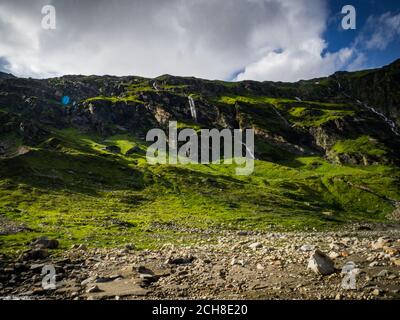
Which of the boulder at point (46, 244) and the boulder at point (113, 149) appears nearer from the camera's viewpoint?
the boulder at point (46, 244)

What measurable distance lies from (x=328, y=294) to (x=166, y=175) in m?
117

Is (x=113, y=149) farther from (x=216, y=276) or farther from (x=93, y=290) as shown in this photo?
(x=216, y=276)

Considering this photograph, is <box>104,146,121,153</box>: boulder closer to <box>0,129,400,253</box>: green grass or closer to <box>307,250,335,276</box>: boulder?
<box>0,129,400,253</box>: green grass

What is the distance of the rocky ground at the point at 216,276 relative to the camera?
15.9m

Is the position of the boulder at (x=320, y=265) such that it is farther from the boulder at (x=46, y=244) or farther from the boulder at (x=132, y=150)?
the boulder at (x=132, y=150)

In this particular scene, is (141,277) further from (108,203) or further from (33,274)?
(108,203)

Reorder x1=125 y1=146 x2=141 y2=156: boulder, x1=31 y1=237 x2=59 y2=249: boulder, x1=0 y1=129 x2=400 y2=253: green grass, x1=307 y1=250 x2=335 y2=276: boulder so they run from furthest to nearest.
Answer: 1. x1=125 y1=146 x2=141 y2=156: boulder
2. x1=0 y1=129 x2=400 y2=253: green grass
3. x1=31 y1=237 x2=59 y2=249: boulder
4. x1=307 y1=250 x2=335 y2=276: boulder

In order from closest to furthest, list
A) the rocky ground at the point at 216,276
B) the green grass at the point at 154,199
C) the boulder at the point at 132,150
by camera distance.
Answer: the rocky ground at the point at 216,276
the green grass at the point at 154,199
the boulder at the point at 132,150

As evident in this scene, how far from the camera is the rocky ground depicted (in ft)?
52.1

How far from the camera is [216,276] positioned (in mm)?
19188

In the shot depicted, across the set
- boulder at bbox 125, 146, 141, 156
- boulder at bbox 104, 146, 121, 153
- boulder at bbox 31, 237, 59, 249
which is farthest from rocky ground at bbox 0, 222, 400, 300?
boulder at bbox 104, 146, 121, 153

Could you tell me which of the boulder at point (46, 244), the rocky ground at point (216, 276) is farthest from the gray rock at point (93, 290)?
the boulder at point (46, 244)

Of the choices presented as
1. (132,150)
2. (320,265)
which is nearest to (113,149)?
(132,150)
